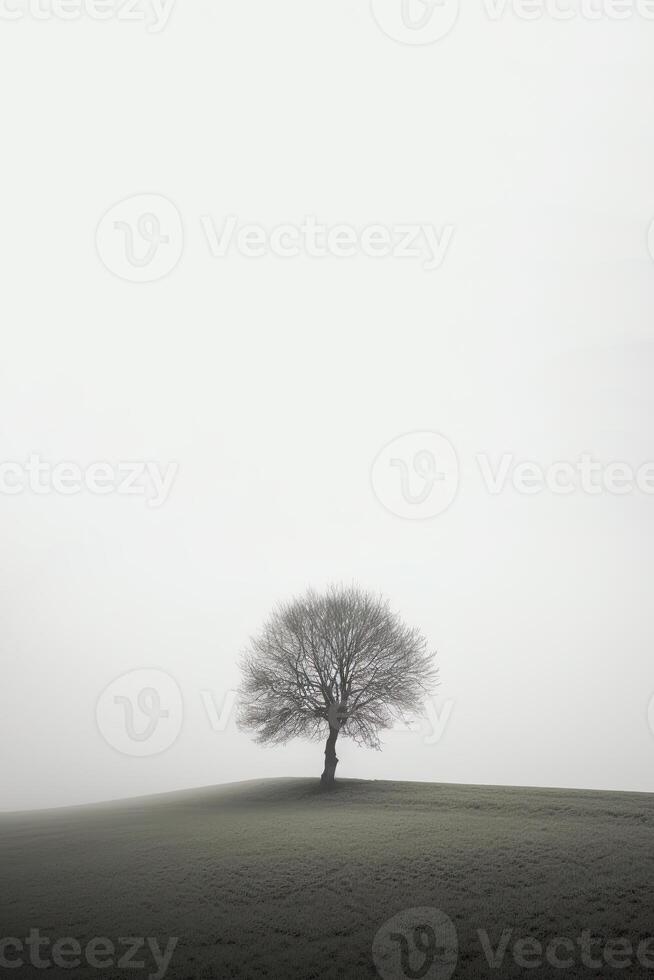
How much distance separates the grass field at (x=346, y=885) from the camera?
1609 cm

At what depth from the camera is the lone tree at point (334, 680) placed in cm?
4081

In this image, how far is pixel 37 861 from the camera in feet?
83.4

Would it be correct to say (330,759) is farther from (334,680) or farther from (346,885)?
(346,885)

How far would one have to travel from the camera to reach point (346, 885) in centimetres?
2005

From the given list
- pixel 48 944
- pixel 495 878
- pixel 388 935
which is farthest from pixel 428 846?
pixel 48 944

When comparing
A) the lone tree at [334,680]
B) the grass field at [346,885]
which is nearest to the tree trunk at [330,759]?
the lone tree at [334,680]

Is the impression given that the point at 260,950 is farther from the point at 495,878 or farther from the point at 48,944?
the point at 495,878

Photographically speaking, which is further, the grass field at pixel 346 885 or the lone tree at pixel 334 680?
the lone tree at pixel 334 680

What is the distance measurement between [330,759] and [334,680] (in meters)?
5.29

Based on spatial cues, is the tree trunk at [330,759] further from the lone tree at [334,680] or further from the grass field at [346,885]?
the grass field at [346,885]

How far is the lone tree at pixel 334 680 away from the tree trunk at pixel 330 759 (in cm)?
6

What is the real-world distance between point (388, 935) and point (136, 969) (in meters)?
7.19

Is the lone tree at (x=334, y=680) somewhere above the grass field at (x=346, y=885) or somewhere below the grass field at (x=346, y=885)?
above

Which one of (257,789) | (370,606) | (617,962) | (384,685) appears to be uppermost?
(370,606)
